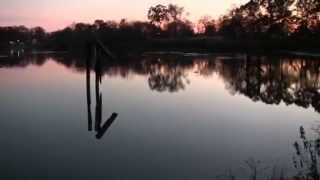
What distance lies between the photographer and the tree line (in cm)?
7381

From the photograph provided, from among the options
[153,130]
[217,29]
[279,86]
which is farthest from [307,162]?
[217,29]

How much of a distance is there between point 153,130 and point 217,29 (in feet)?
342

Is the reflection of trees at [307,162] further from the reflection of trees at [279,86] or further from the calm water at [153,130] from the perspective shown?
the reflection of trees at [279,86]

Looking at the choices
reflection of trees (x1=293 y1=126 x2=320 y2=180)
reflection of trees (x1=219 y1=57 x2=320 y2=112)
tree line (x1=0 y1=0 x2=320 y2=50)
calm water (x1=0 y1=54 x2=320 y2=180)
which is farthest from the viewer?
tree line (x1=0 y1=0 x2=320 y2=50)

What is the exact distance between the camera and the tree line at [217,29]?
242ft

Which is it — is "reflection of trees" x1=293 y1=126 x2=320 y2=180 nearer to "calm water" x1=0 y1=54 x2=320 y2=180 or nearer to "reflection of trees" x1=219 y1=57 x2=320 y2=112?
"calm water" x1=0 y1=54 x2=320 y2=180

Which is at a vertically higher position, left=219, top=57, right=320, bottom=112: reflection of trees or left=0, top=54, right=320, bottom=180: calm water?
left=219, top=57, right=320, bottom=112: reflection of trees

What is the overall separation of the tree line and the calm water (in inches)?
669

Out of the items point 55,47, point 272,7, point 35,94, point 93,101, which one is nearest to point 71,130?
point 93,101

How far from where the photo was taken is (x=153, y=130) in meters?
15.0

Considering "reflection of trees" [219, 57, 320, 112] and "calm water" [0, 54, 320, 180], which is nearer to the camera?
"calm water" [0, 54, 320, 180]

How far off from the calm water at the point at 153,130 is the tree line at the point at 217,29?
1699cm

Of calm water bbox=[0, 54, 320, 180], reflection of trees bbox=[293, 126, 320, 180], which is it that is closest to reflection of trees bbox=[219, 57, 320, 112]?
calm water bbox=[0, 54, 320, 180]

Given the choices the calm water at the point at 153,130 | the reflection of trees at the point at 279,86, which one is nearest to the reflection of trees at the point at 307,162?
the calm water at the point at 153,130
